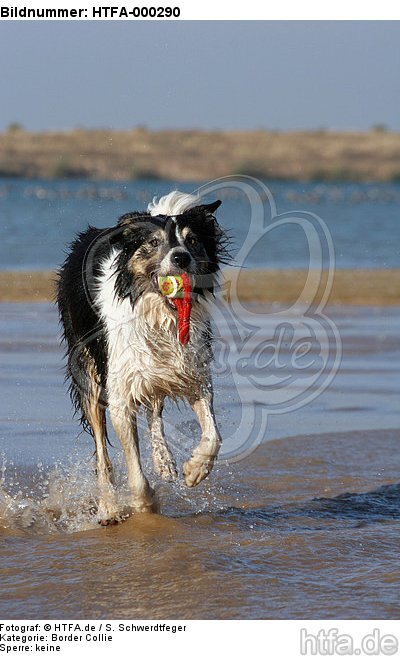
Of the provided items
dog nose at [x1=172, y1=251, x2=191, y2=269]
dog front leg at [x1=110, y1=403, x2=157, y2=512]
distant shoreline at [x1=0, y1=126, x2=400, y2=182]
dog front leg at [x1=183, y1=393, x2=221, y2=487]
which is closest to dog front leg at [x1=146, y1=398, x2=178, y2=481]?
dog front leg at [x1=110, y1=403, x2=157, y2=512]

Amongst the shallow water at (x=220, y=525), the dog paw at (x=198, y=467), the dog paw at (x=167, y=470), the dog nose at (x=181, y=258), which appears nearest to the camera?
the shallow water at (x=220, y=525)

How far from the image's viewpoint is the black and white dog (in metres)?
5.96

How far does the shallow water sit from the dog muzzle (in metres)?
1.11

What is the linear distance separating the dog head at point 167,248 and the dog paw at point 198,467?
35.2 inches

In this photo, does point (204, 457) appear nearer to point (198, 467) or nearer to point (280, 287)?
point (198, 467)

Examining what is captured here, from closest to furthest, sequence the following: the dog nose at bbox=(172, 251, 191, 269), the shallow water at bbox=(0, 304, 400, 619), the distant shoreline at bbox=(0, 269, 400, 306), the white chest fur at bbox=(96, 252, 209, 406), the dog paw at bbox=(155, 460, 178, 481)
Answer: the shallow water at bbox=(0, 304, 400, 619) < the dog nose at bbox=(172, 251, 191, 269) < the white chest fur at bbox=(96, 252, 209, 406) < the dog paw at bbox=(155, 460, 178, 481) < the distant shoreline at bbox=(0, 269, 400, 306)

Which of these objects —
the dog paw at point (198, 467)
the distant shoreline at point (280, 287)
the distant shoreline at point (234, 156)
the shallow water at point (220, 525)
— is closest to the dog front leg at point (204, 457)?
the dog paw at point (198, 467)

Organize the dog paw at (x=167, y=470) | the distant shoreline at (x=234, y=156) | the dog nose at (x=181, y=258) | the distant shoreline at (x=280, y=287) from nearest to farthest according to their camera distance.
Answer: the dog nose at (x=181, y=258)
the dog paw at (x=167, y=470)
the distant shoreline at (x=280, y=287)
the distant shoreline at (x=234, y=156)

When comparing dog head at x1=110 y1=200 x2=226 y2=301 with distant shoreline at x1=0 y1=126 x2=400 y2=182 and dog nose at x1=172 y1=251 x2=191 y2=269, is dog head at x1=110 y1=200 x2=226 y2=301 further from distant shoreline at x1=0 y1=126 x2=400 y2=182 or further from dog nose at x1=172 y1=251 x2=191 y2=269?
distant shoreline at x1=0 y1=126 x2=400 y2=182

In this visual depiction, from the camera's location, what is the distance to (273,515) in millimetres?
6375

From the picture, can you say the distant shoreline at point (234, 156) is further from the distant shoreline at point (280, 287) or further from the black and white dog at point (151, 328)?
the black and white dog at point (151, 328)

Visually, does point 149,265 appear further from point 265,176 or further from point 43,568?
point 265,176

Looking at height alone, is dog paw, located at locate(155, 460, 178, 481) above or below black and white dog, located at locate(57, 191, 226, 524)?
below

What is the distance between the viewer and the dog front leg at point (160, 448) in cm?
679
